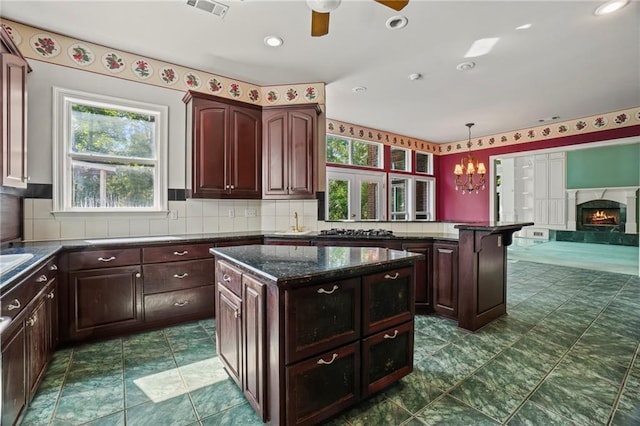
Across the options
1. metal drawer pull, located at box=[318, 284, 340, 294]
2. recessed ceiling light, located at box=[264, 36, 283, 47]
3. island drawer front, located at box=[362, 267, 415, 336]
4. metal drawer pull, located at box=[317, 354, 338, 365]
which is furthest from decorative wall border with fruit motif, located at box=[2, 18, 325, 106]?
metal drawer pull, located at box=[317, 354, 338, 365]

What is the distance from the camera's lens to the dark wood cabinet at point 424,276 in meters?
3.16

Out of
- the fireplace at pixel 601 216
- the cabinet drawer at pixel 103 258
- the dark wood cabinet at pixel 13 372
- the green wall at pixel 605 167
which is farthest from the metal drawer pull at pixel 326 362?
the fireplace at pixel 601 216

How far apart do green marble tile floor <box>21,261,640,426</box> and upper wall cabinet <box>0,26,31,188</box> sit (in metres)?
1.44

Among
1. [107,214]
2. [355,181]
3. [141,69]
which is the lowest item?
[107,214]

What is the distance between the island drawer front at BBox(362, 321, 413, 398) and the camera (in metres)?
1.67

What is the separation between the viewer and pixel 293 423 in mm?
1405

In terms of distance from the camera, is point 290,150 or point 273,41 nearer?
point 273,41

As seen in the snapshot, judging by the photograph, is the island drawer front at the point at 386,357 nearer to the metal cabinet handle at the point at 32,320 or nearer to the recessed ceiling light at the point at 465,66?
the metal cabinet handle at the point at 32,320

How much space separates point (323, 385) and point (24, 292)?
1.66m

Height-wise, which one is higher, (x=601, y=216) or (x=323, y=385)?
(x=601, y=216)

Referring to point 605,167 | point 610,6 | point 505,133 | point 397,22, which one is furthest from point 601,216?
point 397,22

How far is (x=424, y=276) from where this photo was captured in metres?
3.19

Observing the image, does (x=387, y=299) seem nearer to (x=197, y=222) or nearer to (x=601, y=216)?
(x=197, y=222)

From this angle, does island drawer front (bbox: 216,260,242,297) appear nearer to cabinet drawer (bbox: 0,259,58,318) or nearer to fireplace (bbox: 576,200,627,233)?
cabinet drawer (bbox: 0,259,58,318)
